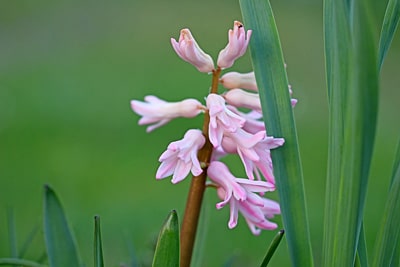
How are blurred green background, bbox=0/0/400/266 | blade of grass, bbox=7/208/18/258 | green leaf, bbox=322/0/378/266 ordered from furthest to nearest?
blurred green background, bbox=0/0/400/266, blade of grass, bbox=7/208/18/258, green leaf, bbox=322/0/378/266

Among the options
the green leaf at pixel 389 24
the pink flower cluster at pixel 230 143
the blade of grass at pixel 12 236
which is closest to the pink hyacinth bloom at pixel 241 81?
the pink flower cluster at pixel 230 143

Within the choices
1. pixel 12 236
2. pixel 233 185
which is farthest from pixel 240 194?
pixel 12 236

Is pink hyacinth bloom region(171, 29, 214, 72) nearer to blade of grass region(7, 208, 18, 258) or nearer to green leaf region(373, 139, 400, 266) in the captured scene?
green leaf region(373, 139, 400, 266)

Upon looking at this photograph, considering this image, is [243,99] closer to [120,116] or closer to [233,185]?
[233,185]

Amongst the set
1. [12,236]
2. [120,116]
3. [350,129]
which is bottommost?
[120,116]

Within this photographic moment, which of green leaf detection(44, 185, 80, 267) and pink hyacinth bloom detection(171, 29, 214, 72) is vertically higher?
pink hyacinth bloom detection(171, 29, 214, 72)

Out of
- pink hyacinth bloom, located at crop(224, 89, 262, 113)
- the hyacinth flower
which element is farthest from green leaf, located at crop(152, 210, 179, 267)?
pink hyacinth bloom, located at crop(224, 89, 262, 113)

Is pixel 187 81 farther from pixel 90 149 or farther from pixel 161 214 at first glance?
pixel 161 214

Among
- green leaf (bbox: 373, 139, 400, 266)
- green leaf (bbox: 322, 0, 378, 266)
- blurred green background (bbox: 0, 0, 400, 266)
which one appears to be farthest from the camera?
blurred green background (bbox: 0, 0, 400, 266)
